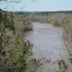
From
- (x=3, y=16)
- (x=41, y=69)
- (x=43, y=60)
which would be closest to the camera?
(x=3, y=16)

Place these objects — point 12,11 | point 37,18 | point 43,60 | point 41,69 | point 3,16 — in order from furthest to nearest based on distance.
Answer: point 37,18 → point 43,60 → point 41,69 → point 12,11 → point 3,16

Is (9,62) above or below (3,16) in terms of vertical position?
below

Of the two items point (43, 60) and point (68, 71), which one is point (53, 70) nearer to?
point (68, 71)

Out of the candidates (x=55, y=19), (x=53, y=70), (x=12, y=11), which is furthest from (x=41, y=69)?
(x=55, y=19)

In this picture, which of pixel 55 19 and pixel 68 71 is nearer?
pixel 68 71

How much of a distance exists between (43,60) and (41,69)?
1.20 meters

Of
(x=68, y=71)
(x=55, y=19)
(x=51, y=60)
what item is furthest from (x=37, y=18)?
(x=68, y=71)

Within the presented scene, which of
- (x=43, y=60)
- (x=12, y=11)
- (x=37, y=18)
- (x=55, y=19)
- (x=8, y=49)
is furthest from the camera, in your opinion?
(x=37, y=18)

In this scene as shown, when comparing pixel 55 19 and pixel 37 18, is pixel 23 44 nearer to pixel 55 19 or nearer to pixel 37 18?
pixel 55 19

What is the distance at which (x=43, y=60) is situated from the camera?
790 centimetres

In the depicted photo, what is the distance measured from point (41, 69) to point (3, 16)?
2.29m

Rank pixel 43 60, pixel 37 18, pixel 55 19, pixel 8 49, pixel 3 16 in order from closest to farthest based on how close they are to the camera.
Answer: pixel 3 16
pixel 8 49
pixel 43 60
pixel 55 19
pixel 37 18

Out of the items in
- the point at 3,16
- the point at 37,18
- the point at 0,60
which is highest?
the point at 3,16

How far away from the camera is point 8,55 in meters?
5.70
